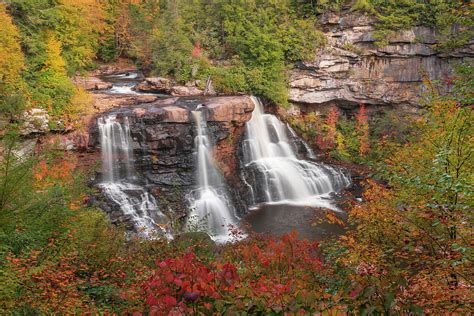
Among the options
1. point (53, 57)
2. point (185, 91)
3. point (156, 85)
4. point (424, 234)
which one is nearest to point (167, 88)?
point (156, 85)

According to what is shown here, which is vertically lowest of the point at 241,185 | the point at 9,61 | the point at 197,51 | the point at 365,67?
the point at 241,185

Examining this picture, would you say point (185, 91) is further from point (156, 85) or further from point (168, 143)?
point (168, 143)

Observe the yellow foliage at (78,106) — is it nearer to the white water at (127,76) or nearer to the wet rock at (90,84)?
the wet rock at (90,84)

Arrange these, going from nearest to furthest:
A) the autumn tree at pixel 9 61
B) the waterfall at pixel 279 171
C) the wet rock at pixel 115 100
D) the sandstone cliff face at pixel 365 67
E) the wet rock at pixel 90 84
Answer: the autumn tree at pixel 9 61, the wet rock at pixel 115 100, the waterfall at pixel 279 171, the wet rock at pixel 90 84, the sandstone cliff face at pixel 365 67

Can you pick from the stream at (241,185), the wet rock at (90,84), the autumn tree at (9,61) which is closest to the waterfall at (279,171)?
the stream at (241,185)

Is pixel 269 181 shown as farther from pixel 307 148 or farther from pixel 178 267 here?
pixel 178 267

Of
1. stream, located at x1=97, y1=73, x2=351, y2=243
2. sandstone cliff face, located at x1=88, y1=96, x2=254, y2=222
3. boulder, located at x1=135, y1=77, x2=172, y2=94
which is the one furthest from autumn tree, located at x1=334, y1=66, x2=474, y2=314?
boulder, located at x1=135, y1=77, x2=172, y2=94

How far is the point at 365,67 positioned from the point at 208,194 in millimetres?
14661

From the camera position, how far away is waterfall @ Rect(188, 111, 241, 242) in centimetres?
1469

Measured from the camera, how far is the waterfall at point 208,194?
48.2 ft

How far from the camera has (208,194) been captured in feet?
52.7

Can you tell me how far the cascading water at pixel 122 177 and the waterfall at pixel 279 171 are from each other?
206 inches

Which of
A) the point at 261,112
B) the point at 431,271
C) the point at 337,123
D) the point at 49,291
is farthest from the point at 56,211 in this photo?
the point at 337,123

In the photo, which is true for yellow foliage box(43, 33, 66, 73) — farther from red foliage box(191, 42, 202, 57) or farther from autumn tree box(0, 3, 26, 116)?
red foliage box(191, 42, 202, 57)
